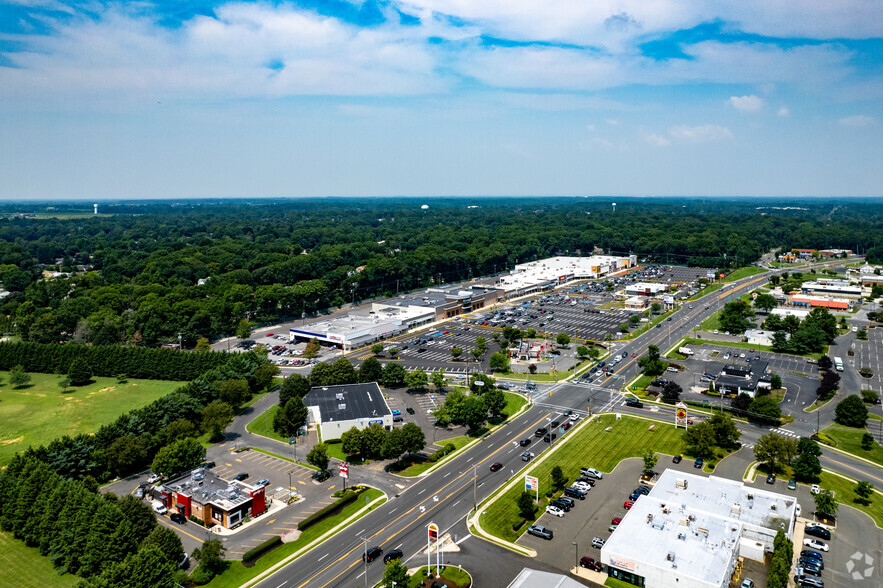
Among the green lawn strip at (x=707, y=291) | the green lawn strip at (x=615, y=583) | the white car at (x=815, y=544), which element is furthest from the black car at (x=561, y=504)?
the green lawn strip at (x=707, y=291)

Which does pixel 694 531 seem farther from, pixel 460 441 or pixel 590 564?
pixel 460 441

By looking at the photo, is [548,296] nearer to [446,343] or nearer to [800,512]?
[446,343]

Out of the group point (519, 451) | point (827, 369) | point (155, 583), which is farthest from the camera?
point (827, 369)

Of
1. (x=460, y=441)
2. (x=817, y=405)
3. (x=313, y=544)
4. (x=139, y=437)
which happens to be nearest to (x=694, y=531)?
(x=460, y=441)

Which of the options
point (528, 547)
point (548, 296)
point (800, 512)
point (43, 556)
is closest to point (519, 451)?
point (528, 547)

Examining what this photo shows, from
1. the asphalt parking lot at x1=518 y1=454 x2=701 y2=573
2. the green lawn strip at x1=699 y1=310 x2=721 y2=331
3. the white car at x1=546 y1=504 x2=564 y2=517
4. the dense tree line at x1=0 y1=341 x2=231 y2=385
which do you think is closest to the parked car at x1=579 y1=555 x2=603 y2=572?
the asphalt parking lot at x1=518 y1=454 x2=701 y2=573

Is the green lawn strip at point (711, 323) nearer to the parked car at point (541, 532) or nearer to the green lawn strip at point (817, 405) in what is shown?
the green lawn strip at point (817, 405)

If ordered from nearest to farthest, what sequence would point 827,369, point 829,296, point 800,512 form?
point 800,512 → point 827,369 → point 829,296
